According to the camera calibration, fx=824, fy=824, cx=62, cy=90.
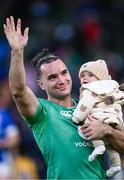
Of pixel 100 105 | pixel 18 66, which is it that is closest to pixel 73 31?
pixel 100 105

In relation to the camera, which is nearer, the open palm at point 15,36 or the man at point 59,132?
the open palm at point 15,36

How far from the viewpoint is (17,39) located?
6938 millimetres

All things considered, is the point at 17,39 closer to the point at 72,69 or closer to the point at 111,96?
the point at 111,96

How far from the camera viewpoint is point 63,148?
722 cm

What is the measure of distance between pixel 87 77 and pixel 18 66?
814mm

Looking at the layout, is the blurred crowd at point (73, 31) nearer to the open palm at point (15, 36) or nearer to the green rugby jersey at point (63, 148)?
the green rugby jersey at point (63, 148)

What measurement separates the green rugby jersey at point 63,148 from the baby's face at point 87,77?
1.29ft

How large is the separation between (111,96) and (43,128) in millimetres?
698

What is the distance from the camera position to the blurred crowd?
15.1 metres

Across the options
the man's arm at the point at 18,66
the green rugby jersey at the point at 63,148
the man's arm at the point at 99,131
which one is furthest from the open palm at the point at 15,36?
the man's arm at the point at 99,131

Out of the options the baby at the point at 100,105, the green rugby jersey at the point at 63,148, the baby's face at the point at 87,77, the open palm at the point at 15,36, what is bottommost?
the green rugby jersey at the point at 63,148

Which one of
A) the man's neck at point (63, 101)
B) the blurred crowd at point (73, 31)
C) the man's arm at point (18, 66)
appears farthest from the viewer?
the blurred crowd at point (73, 31)

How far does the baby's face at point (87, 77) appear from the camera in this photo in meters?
7.39

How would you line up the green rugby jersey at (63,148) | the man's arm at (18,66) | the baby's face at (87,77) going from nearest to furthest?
the man's arm at (18,66)
the green rugby jersey at (63,148)
the baby's face at (87,77)
